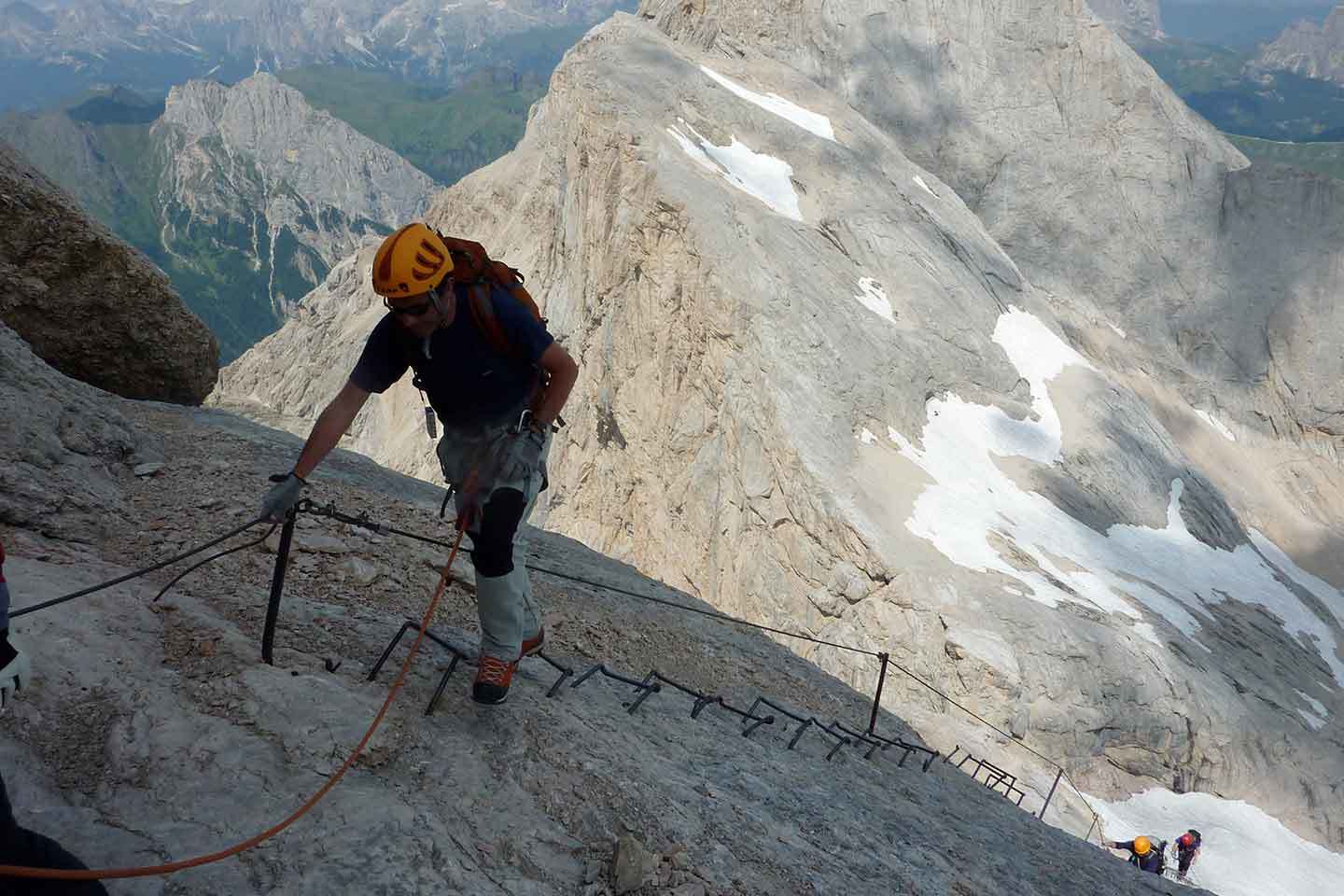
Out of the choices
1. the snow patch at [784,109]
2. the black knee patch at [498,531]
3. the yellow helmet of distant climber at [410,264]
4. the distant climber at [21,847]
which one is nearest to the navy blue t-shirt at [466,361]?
the yellow helmet of distant climber at [410,264]

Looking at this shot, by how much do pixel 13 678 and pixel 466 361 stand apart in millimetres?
2460

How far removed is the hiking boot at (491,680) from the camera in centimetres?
515

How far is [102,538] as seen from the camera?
20.6 feet

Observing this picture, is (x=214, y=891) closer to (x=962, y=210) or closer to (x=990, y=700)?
(x=990, y=700)

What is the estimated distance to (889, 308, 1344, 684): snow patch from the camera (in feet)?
74.0

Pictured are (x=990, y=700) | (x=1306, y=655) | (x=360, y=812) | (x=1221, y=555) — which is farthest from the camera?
(x=1221, y=555)

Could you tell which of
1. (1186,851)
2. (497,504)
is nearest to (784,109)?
(1186,851)

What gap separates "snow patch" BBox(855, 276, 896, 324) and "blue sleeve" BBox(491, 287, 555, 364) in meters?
26.3

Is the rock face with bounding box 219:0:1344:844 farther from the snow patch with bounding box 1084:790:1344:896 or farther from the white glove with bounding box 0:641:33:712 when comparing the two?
the white glove with bounding box 0:641:33:712

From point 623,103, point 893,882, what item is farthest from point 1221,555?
point 893,882

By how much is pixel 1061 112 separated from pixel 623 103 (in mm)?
40519

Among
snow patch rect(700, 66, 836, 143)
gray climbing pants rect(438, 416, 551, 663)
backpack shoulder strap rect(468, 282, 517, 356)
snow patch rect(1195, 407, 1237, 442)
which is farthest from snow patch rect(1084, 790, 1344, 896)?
snow patch rect(1195, 407, 1237, 442)

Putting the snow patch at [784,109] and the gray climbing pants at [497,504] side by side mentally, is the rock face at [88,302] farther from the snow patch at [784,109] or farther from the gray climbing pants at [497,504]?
the snow patch at [784,109]

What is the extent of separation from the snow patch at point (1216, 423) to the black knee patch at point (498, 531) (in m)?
52.0
